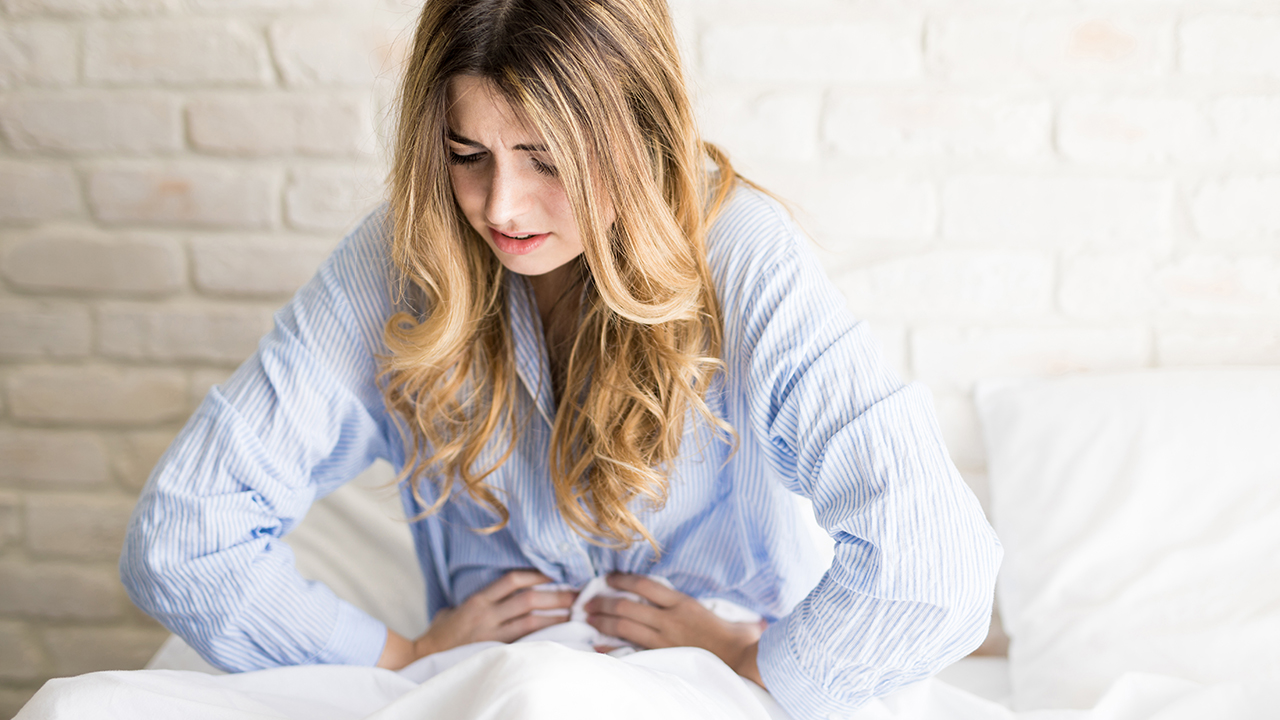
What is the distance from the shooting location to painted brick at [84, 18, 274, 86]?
118 centimetres

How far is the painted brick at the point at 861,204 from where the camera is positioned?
3.66 feet

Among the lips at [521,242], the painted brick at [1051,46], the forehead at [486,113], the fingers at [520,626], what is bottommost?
the fingers at [520,626]

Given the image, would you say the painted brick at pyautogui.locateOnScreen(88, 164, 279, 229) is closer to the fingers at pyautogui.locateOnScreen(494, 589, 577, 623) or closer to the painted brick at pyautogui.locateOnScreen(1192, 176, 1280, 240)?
the fingers at pyautogui.locateOnScreen(494, 589, 577, 623)

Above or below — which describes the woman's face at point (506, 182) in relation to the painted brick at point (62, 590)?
above

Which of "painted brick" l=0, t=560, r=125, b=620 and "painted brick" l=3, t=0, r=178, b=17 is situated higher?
"painted brick" l=3, t=0, r=178, b=17

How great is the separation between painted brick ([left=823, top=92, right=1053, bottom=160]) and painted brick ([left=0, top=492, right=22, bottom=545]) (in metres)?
1.38

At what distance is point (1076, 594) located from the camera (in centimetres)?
96

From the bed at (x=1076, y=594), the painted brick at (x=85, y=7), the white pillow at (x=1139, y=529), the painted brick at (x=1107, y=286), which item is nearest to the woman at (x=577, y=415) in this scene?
the bed at (x=1076, y=594)

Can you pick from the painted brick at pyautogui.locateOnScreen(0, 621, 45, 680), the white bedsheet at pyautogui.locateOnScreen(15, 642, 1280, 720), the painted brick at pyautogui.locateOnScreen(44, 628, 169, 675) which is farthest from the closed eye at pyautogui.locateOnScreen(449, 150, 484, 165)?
the painted brick at pyautogui.locateOnScreen(0, 621, 45, 680)

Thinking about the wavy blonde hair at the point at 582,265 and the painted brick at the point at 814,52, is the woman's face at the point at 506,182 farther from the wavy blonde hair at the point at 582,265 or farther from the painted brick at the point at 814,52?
the painted brick at the point at 814,52

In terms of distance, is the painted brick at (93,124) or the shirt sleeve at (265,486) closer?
the shirt sleeve at (265,486)

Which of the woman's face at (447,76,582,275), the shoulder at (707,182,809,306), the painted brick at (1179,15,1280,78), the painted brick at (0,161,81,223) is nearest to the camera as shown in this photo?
the woman's face at (447,76,582,275)

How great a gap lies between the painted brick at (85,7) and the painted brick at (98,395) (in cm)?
51

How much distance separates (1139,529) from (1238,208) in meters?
0.44
